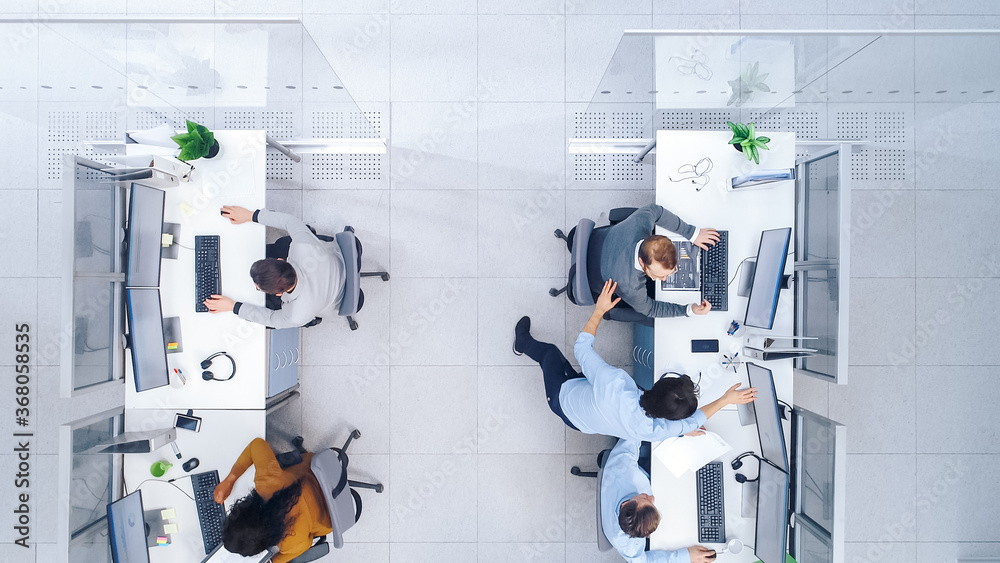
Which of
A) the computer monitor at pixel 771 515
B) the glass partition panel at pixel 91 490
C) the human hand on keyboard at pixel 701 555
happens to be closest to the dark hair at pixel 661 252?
the computer monitor at pixel 771 515

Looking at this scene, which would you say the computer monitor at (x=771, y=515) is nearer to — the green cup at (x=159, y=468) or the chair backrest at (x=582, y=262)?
the chair backrest at (x=582, y=262)

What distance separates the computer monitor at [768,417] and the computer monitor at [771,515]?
69 millimetres

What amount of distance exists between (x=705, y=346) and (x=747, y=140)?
1153 mm

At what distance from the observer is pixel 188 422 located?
2.34 meters

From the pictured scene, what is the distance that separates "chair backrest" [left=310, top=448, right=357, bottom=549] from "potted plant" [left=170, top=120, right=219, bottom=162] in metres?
1.76

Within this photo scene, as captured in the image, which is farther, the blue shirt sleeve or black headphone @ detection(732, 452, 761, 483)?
black headphone @ detection(732, 452, 761, 483)

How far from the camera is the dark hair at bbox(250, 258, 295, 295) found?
6.79 feet

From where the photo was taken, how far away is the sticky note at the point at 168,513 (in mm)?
2318

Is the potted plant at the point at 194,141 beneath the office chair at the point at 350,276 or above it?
above

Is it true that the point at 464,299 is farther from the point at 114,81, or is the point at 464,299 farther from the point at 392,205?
the point at 114,81

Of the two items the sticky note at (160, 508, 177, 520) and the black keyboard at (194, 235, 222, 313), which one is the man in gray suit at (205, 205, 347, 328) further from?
the sticky note at (160, 508, 177, 520)

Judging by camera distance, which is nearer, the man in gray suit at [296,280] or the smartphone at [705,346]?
the man in gray suit at [296,280]

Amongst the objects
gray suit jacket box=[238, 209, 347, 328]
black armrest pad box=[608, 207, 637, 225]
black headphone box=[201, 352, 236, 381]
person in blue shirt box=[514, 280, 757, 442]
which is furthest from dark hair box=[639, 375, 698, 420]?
black headphone box=[201, 352, 236, 381]

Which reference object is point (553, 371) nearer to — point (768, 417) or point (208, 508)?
point (768, 417)
